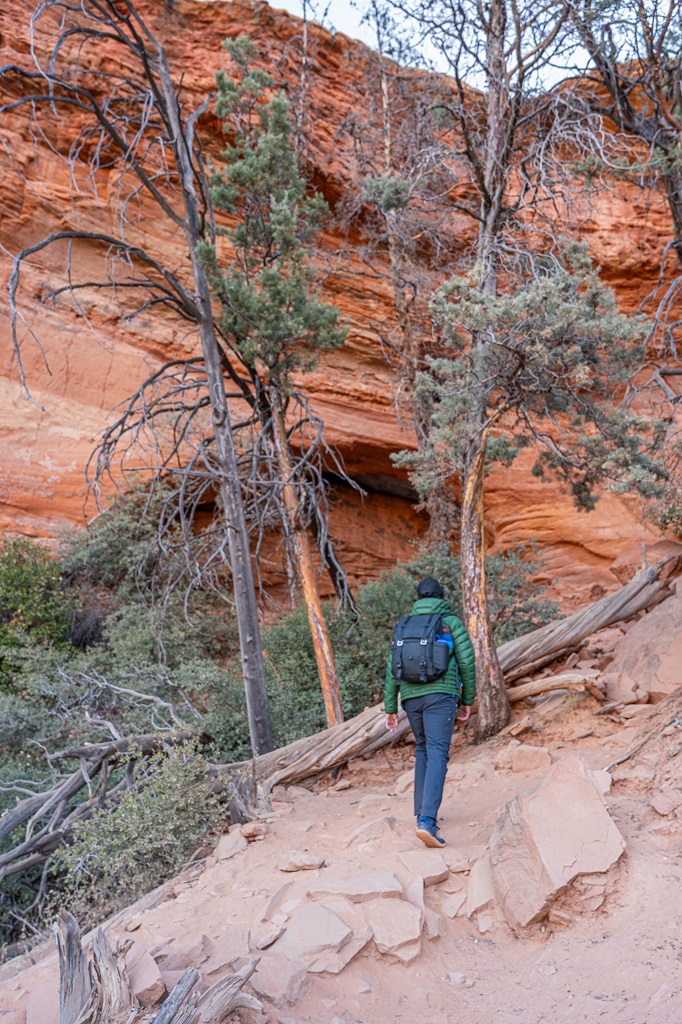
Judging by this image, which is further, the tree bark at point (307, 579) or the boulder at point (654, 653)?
the tree bark at point (307, 579)

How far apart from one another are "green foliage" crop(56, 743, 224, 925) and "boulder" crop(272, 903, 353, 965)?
82.7 inches

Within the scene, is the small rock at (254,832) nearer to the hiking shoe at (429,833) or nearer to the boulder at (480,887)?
the hiking shoe at (429,833)

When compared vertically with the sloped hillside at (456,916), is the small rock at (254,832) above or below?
below

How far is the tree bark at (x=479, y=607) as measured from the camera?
734 cm

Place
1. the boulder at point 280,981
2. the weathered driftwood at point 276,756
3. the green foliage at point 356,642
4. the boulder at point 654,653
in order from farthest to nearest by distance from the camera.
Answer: the green foliage at point 356,642 → the boulder at point 654,653 → the weathered driftwood at point 276,756 → the boulder at point 280,981

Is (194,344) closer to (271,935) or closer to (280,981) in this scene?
(271,935)

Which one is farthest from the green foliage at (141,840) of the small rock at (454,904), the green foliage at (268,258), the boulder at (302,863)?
the green foliage at (268,258)

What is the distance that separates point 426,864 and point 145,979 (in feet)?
5.84

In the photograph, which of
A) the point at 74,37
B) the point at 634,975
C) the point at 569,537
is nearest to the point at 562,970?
the point at 634,975

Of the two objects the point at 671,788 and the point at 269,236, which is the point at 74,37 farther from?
the point at 671,788

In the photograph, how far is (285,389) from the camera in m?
Answer: 9.09

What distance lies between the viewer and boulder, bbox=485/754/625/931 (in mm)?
3791

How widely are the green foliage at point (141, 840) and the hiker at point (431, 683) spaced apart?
1967mm

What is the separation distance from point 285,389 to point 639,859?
6.53 meters
